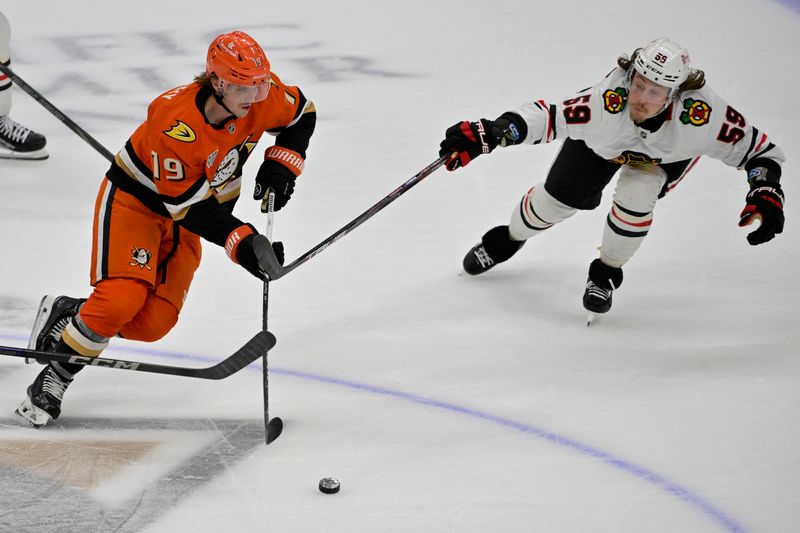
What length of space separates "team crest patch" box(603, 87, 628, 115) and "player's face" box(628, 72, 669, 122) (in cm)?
4

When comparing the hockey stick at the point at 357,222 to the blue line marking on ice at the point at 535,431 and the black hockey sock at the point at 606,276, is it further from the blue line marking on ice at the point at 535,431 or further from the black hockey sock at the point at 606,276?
the black hockey sock at the point at 606,276

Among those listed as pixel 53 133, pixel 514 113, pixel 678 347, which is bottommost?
pixel 53 133

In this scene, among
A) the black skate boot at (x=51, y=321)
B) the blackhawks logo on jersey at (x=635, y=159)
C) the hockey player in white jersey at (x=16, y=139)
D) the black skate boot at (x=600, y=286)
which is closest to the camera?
the black skate boot at (x=51, y=321)

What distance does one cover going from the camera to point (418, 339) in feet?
12.2

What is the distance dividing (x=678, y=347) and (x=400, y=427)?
1038 mm

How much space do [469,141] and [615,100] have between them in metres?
0.46

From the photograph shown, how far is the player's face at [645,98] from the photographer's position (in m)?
3.43

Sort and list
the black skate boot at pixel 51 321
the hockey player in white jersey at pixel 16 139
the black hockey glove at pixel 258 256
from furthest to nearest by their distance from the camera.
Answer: the hockey player in white jersey at pixel 16 139
the black skate boot at pixel 51 321
the black hockey glove at pixel 258 256

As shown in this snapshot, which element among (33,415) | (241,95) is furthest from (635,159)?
(33,415)

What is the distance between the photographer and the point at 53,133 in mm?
5266

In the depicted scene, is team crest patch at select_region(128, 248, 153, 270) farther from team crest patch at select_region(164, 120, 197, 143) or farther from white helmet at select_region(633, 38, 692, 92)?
white helmet at select_region(633, 38, 692, 92)

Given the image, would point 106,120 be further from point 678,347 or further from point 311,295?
point 678,347

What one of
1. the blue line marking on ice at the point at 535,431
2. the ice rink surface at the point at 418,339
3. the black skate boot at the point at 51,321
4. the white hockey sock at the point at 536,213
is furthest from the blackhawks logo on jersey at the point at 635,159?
the black skate boot at the point at 51,321

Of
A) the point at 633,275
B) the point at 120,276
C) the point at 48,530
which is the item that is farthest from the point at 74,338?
the point at 633,275
